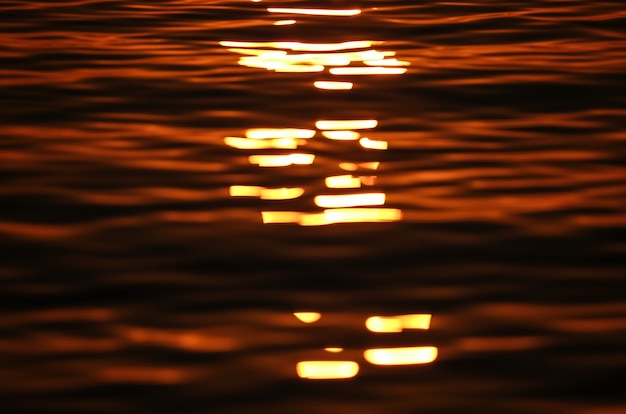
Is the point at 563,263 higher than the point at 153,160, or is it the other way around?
the point at 153,160

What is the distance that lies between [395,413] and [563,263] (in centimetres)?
99

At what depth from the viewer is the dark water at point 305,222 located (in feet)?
9.61

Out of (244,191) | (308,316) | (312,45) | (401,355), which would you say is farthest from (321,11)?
(401,355)

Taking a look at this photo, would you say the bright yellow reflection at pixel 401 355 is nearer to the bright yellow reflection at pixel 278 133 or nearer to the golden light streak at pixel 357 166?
the golden light streak at pixel 357 166

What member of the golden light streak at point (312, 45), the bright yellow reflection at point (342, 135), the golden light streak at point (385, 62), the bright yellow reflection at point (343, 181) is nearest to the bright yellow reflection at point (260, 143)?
the bright yellow reflection at point (342, 135)

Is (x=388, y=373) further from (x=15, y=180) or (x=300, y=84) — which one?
(x=300, y=84)

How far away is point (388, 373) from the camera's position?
9.66 feet

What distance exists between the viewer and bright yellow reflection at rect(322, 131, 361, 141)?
4.66m

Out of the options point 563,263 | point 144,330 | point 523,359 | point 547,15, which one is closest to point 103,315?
point 144,330

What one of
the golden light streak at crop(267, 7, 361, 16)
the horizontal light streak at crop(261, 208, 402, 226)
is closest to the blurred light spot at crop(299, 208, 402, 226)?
the horizontal light streak at crop(261, 208, 402, 226)

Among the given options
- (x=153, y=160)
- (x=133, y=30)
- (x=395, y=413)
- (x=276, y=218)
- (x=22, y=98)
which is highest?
(x=133, y=30)

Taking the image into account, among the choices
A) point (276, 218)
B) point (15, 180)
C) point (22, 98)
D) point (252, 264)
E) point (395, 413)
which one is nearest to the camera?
point (395, 413)

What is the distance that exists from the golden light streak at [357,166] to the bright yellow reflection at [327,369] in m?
1.42

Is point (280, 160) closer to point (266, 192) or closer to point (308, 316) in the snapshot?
point (266, 192)
